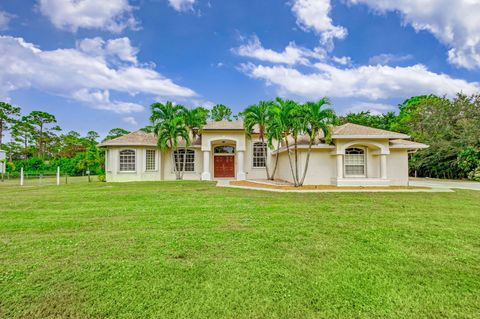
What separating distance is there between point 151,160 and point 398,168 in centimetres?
1954

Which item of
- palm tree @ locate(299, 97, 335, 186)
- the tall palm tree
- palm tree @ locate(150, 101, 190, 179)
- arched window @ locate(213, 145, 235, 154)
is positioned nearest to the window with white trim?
palm tree @ locate(150, 101, 190, 179)

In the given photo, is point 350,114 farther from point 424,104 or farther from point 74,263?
point 74,263

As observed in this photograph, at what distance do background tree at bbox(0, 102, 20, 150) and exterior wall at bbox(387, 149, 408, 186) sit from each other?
180 feet

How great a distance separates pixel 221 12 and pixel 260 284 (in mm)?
21792

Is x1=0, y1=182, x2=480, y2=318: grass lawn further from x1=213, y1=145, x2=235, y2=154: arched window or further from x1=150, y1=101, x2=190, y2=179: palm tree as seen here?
x1=213, y1=145, x2=235, y2=154: arched window

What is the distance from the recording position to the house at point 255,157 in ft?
53.0

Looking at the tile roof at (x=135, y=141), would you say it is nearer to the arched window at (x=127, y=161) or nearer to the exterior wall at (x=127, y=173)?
the exterior wall at (x=127, y=173)

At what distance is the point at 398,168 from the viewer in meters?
17.2

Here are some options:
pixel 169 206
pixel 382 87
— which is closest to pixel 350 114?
pixel 382 87

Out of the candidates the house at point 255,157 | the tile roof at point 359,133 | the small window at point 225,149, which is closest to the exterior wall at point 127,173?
the house at point 255,157

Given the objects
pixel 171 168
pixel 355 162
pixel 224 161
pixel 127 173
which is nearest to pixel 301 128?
pixel 355 162

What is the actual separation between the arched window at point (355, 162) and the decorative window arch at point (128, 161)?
17144 millimetres

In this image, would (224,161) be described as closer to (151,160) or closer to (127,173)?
(151,160)

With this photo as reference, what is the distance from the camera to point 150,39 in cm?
2261
